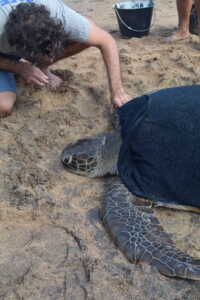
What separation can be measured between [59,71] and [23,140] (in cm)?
82

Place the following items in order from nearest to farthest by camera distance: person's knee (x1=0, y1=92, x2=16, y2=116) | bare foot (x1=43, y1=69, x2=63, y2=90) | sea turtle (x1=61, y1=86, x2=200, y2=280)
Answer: sea turtle (x1=61, y1=86, x2=200, y2=280), person's knee (x1=0, y1=92, x2=16, y2=116), bare foot (x1=43, y1=69, x2=63, y2=90)

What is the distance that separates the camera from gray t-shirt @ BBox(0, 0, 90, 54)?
1.81 m

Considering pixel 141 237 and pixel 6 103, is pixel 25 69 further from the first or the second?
pixel 141 237

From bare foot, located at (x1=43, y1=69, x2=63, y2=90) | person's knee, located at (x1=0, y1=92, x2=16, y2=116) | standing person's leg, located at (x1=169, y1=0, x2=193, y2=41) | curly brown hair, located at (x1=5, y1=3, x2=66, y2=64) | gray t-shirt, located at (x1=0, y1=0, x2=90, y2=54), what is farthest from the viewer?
standing person's leg, located at (x1=169, y1=0, x2=193, y2=41)

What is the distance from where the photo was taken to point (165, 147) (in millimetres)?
1459

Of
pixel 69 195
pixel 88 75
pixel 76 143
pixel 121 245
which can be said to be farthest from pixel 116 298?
pixel 88 75

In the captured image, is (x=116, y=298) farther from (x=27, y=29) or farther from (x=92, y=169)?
(x=27, y=29)

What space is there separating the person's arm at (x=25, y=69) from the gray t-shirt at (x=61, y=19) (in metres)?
0.12

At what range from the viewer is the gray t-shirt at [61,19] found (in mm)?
1812

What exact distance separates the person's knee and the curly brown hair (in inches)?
19.8

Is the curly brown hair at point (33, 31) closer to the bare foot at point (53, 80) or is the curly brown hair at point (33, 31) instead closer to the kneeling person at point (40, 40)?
the kneeling person at point (40, 40)

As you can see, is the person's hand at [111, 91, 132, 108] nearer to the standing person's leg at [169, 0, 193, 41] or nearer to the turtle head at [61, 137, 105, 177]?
the turtle head at [61, 137, 105, 177]

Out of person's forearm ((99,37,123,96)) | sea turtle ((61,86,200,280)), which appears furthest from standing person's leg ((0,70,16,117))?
sea turtle ((61,86,200,280))

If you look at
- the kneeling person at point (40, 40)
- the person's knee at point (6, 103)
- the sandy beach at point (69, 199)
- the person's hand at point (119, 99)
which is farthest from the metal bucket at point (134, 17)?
the person's knee at point (6, 103)
